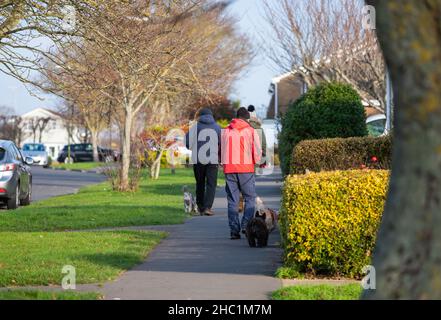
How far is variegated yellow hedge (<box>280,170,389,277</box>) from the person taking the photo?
932cm

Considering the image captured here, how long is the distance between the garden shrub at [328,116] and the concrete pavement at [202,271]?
729cm

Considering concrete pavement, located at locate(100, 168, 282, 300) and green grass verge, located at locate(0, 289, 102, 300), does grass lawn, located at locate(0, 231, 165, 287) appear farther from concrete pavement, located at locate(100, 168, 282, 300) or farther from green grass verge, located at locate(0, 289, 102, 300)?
green grass verge, located at locate(0, 289, 102, 300)

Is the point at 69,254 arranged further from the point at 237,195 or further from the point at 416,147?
the point at 416,147

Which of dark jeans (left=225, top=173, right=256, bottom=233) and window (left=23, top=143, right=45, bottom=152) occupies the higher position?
window (left=23, top=143, right=45, bottom=152)

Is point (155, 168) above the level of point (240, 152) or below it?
below

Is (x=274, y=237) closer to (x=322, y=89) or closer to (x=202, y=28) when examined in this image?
(x=322, y=89)

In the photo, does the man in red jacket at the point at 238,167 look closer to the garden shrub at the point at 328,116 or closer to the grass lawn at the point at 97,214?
the grass lawn at the point at 97,214

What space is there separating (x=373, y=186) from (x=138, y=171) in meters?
17.7

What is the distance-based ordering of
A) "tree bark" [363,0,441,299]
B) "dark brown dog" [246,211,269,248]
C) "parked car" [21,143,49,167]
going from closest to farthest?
"tree bark" [363,0,441,299] < "dark brown dog" [246,211,269,248] < "parked car" [21,143,49,167]

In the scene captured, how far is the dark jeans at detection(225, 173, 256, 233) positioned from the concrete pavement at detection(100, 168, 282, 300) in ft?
1.02

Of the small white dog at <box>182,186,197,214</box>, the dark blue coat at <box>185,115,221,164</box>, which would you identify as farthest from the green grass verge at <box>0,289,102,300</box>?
the small white dog at <box>182,186,197,214</box>

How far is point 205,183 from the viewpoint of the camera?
18.0 m

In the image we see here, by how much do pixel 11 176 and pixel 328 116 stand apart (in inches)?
279

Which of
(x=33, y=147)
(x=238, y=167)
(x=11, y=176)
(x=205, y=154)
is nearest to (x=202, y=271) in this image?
(x=238, y=167)
